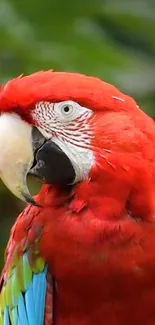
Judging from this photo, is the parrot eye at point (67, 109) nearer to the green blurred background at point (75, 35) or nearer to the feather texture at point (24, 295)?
the feather texture at point (24, 295)

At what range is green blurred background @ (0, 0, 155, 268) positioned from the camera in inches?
73.0

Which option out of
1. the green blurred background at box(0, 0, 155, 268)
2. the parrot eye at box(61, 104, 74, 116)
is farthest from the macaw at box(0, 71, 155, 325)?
the green blurred background at box(0, 0, 155, 268)

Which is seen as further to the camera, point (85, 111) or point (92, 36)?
point (92, 36)

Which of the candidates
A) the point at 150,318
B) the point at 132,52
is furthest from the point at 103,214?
the point at 132,52

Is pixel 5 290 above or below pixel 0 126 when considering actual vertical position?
below

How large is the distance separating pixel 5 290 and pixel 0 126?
0.38 m

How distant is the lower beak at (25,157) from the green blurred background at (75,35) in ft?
1.48

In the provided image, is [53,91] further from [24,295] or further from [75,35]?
[75,35]

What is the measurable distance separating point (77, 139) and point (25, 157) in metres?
0.09

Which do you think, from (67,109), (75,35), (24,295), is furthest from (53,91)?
(75,35)

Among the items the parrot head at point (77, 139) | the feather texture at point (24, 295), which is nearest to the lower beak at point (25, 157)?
the parrot head at point (77, 139)

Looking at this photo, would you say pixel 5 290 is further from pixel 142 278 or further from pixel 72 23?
pixel 72 23

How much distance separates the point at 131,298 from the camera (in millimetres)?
1463

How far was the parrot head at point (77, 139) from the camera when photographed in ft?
4.54
